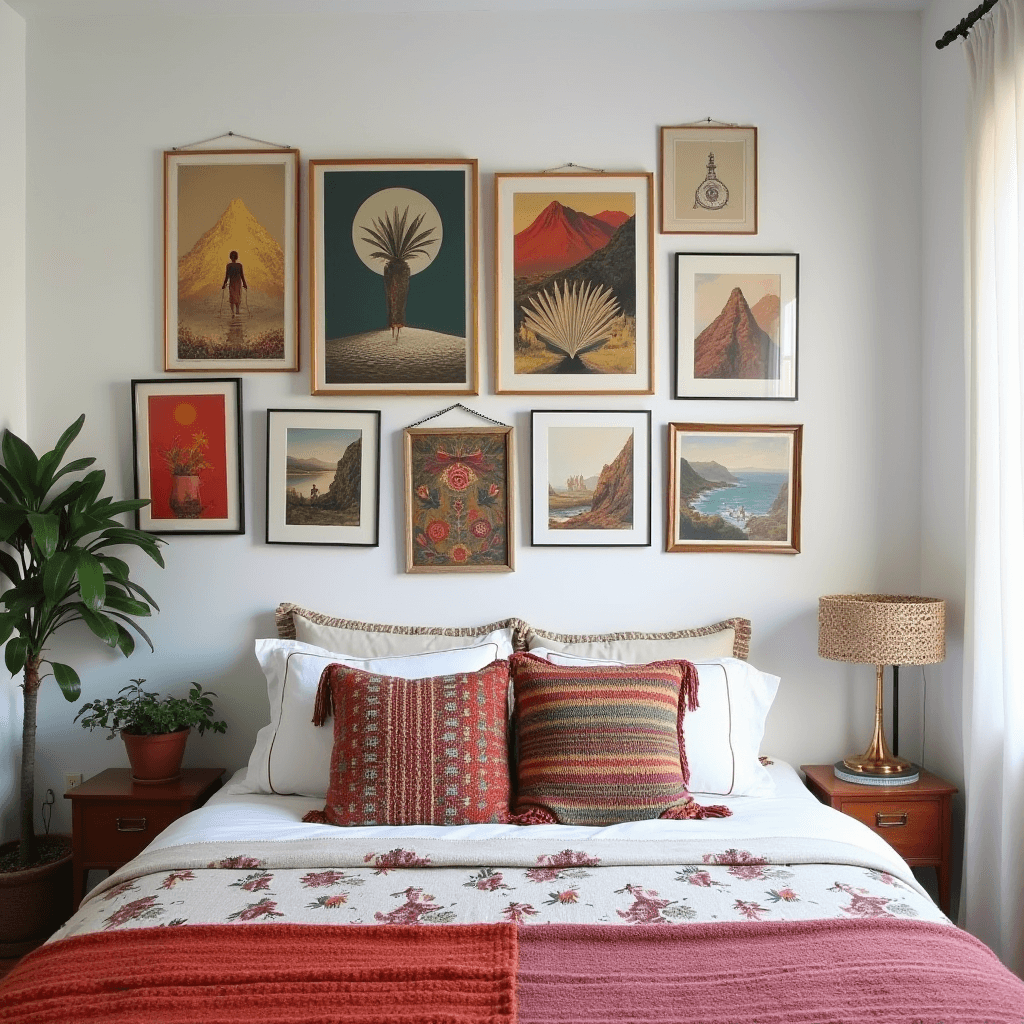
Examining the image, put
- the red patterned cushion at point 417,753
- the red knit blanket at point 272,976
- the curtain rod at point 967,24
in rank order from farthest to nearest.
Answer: the curtain rod at point 967,24, the red patterned cushion at point 417,753, the red knit blanket at point 272,976

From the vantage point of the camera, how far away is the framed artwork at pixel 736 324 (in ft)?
10.6

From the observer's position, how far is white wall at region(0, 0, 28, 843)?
313 cm

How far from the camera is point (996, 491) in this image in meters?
2.71

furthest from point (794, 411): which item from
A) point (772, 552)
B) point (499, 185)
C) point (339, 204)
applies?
point (339, 204)

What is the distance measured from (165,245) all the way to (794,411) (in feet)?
7.21

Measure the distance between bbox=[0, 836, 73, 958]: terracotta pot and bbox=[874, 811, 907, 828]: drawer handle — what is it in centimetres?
250

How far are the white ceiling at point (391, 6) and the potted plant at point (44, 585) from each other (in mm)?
1389

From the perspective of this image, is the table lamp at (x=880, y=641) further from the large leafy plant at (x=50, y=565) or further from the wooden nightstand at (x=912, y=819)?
the large leafy plant at (x=50, y=565)

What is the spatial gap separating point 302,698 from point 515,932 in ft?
3.93

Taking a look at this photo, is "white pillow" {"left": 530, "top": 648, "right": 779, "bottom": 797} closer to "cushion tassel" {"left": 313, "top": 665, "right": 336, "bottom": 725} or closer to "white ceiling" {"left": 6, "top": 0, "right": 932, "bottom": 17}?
"cushion tassel" {"left": 313, "top": 665, "right": 336, "bottom": 725}

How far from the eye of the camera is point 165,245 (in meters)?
3.23

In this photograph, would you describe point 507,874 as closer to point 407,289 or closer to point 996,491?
point 996,491

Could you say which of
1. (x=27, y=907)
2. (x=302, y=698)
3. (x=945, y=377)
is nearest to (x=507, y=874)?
(x=302, y=698)

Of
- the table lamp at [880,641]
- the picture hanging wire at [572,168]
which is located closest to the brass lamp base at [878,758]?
the table lamp at [880,641]
